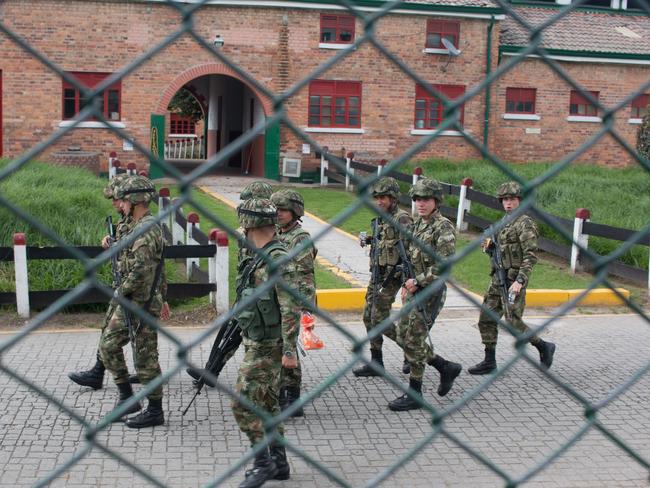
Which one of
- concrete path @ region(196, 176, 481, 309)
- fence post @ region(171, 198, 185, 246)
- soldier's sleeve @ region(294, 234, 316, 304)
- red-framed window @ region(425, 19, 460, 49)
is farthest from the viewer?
red-framed window @ region(425, 19, 460, 49)

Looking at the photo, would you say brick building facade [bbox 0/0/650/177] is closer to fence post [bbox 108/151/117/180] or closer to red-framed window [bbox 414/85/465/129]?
red-framed window [bbox 414/85/465/129]

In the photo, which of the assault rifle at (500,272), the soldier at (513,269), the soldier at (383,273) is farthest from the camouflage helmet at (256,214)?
the assault rifle at (500,272)

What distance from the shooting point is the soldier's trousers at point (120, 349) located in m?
6.98

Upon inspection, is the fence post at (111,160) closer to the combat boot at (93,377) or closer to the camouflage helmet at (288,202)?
the combat boot at (93,377)

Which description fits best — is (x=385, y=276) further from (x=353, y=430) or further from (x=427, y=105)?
(x=427, y=105)

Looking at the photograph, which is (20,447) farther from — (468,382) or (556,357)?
(556,357)

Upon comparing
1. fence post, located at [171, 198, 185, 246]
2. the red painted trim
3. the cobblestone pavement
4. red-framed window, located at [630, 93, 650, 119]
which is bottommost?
the cobblestone pavement

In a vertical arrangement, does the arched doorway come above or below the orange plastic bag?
above

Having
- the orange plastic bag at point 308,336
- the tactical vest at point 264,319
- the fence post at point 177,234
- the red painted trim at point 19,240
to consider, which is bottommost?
the orange plastic bag at point 308,336

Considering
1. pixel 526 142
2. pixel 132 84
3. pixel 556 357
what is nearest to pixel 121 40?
pixel 132 84

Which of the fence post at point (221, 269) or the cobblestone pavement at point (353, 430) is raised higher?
the fence post at point (221, 269)

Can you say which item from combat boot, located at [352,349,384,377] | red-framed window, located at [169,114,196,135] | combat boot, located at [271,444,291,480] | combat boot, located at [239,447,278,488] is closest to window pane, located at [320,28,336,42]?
combat boot, located at [352,349,384,377]

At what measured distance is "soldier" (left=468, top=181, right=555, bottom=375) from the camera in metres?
8.31

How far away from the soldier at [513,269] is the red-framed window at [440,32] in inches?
689
